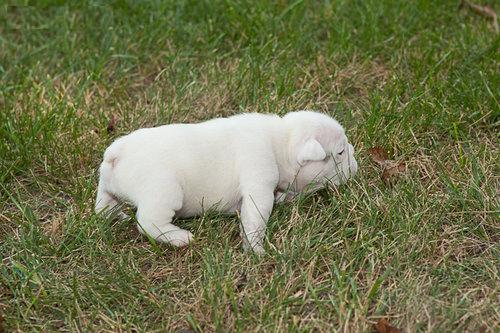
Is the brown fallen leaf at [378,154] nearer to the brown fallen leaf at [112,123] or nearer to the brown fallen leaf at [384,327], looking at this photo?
the brown fallen leaf at [384,327]

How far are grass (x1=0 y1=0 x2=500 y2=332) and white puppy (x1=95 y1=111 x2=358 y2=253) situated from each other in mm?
115

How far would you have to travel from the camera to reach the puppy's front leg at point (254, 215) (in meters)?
3.60

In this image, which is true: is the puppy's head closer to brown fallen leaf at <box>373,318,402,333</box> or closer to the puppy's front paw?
the puppy's front paw

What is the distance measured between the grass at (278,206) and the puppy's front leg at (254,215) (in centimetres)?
8

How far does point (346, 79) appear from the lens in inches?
201

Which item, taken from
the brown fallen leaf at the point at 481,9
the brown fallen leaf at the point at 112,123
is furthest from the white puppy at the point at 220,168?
the brown fallen leaf at the point at 481,9

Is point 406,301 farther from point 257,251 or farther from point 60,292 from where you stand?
point 60,292

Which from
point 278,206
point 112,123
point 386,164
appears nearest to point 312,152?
point 278,206

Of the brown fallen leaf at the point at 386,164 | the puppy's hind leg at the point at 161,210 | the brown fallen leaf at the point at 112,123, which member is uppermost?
the puppy's hind leg at the point at 161,210

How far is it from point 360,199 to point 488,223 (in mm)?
589

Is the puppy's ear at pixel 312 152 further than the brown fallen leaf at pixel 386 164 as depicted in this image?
No

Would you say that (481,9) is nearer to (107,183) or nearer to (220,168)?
(220,168)

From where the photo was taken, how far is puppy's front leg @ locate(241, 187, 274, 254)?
3.60 m

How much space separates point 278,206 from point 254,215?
0.29 metres
